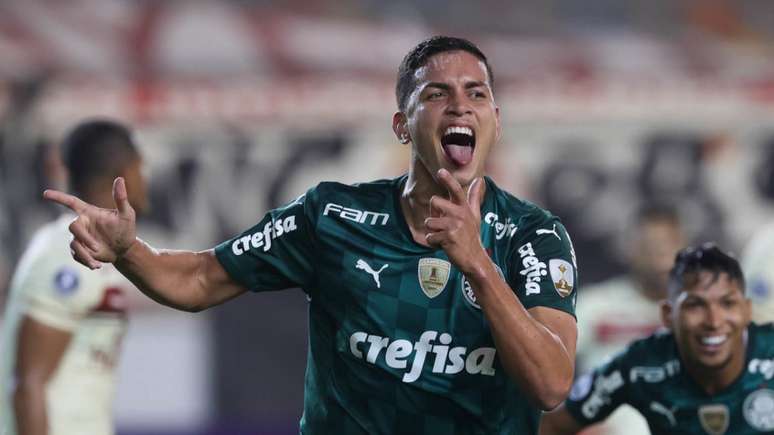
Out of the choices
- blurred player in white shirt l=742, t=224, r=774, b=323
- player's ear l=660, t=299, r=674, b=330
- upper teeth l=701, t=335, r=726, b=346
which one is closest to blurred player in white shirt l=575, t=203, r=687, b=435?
blurred player in white shirt l=742, t=224, r=774, b=323

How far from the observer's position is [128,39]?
8.86 metres

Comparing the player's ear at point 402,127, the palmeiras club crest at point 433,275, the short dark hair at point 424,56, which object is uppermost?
the short dark hair at point 424,56

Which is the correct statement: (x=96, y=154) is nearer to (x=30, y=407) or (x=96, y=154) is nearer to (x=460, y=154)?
(x=30, y=407)

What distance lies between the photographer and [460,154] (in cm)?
360

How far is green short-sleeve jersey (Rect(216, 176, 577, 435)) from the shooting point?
12.0ft

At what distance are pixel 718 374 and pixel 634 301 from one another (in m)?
2.59

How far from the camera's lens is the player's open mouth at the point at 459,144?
3.60 meters

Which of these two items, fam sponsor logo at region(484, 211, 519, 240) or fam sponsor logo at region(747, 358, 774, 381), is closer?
fam sponsor logo at region(484, 211, 519, 240)

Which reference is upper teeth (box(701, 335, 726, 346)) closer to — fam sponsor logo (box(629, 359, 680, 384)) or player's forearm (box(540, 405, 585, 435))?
fam sponsor logo (box(629, 359, 680, 384))

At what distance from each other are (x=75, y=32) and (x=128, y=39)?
337 millimetres

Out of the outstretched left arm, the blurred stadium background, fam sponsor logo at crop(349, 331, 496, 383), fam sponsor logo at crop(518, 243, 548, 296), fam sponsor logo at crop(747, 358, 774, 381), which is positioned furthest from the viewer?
the blurred stadium background

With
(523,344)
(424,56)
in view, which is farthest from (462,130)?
(523,344)

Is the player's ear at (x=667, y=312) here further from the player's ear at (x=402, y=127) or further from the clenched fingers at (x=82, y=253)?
the clenched fingers at (x=82, y=253)

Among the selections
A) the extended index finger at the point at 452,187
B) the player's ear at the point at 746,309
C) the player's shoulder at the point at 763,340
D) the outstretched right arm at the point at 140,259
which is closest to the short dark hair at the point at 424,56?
the extended index finger at the point at 452,187
